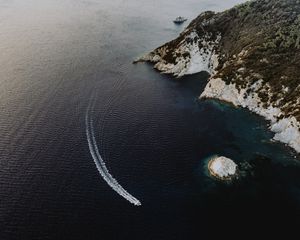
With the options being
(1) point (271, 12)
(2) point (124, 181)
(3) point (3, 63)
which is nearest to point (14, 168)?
(2) point (124, 181)

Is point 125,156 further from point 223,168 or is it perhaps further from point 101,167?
point 223,168

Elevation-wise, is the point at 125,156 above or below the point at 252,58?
below

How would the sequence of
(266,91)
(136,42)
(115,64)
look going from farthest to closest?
(136,42) → (115,64) → (266,91)

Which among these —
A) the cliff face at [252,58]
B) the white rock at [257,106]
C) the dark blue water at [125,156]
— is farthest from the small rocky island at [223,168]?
the cliff face at [252,58]

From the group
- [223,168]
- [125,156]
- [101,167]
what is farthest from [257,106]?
[101,167]

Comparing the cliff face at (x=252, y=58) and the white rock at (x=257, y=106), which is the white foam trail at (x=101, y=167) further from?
the cliff face at (x=252, y=58)

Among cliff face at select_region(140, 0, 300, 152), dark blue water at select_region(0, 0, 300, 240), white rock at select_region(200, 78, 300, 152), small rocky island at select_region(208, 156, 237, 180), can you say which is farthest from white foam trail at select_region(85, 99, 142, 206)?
cliff face at select_region(140, 0, 300, 152)

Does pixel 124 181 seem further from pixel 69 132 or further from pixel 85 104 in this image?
pixel 85 104
